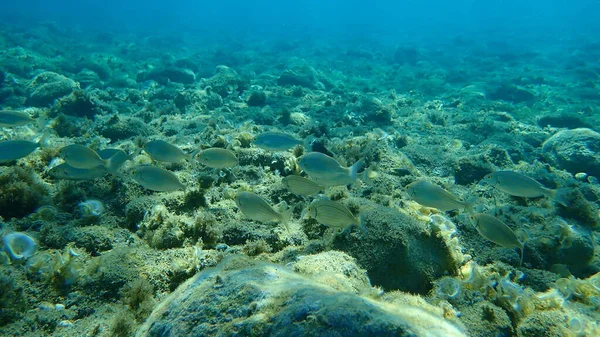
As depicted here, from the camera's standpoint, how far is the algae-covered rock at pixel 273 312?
Result: 5.41 feet

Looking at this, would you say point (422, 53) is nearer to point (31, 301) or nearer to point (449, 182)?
point (449, 182)

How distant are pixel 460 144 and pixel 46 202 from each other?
10692mm

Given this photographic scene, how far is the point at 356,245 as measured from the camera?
3.84 meters

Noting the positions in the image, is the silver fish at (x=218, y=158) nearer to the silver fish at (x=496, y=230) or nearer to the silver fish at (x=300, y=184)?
the silver fish at (x=300, y=184)

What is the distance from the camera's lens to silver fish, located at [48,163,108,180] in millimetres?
4801

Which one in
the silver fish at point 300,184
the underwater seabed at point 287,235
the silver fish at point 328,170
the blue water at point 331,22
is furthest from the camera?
the blue water at point 331,22

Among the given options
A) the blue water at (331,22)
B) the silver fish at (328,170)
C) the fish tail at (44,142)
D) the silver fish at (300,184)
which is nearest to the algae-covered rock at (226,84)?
the fish tail at (44,142)

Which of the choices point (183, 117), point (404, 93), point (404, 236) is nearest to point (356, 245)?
point (404, 236)

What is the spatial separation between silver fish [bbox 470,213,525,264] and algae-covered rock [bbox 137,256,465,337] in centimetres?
234

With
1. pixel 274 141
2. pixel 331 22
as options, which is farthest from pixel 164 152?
pixel 331 22

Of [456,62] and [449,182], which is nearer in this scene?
[449,182]

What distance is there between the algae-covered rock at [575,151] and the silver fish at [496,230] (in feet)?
25.6

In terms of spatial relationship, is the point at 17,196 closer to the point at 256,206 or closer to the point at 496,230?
the point at 256,206

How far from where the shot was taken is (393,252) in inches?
151
